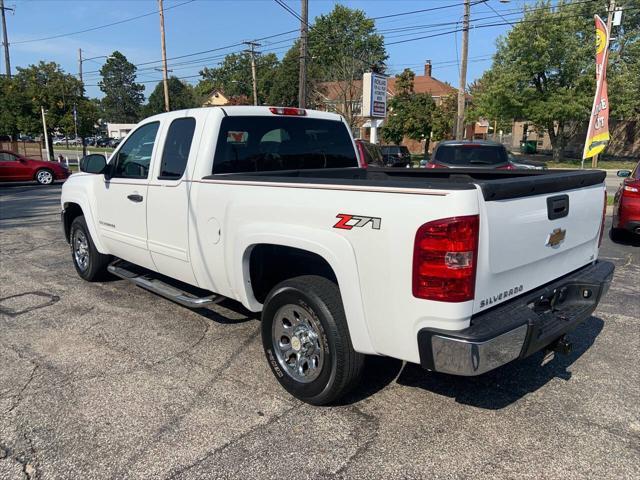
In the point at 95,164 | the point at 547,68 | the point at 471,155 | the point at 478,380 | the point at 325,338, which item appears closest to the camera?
the point at 325,338

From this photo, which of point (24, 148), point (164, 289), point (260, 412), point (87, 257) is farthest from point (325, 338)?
point (24, 148)

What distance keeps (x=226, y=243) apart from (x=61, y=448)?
161cm

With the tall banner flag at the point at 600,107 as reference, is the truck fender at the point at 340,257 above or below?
below

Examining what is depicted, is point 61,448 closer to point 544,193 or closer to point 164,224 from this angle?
point 164,224

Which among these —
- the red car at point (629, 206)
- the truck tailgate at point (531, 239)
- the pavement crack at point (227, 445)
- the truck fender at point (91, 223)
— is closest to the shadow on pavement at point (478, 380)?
the pavement crack at point (227, 445)

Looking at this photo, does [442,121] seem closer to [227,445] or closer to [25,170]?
[25,170]

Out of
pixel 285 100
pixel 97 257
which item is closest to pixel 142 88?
pixel 285 100

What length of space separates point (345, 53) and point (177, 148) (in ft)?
135

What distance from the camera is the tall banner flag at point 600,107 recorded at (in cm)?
1255

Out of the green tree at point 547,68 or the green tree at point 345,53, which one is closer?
the green tree at point 547,68

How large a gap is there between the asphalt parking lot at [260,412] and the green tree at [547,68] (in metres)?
31.4

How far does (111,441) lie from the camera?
2908mm

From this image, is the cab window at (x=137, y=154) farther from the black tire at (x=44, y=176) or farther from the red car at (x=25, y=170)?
the black tire at (x=44, y=176)

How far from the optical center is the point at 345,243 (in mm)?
2797
